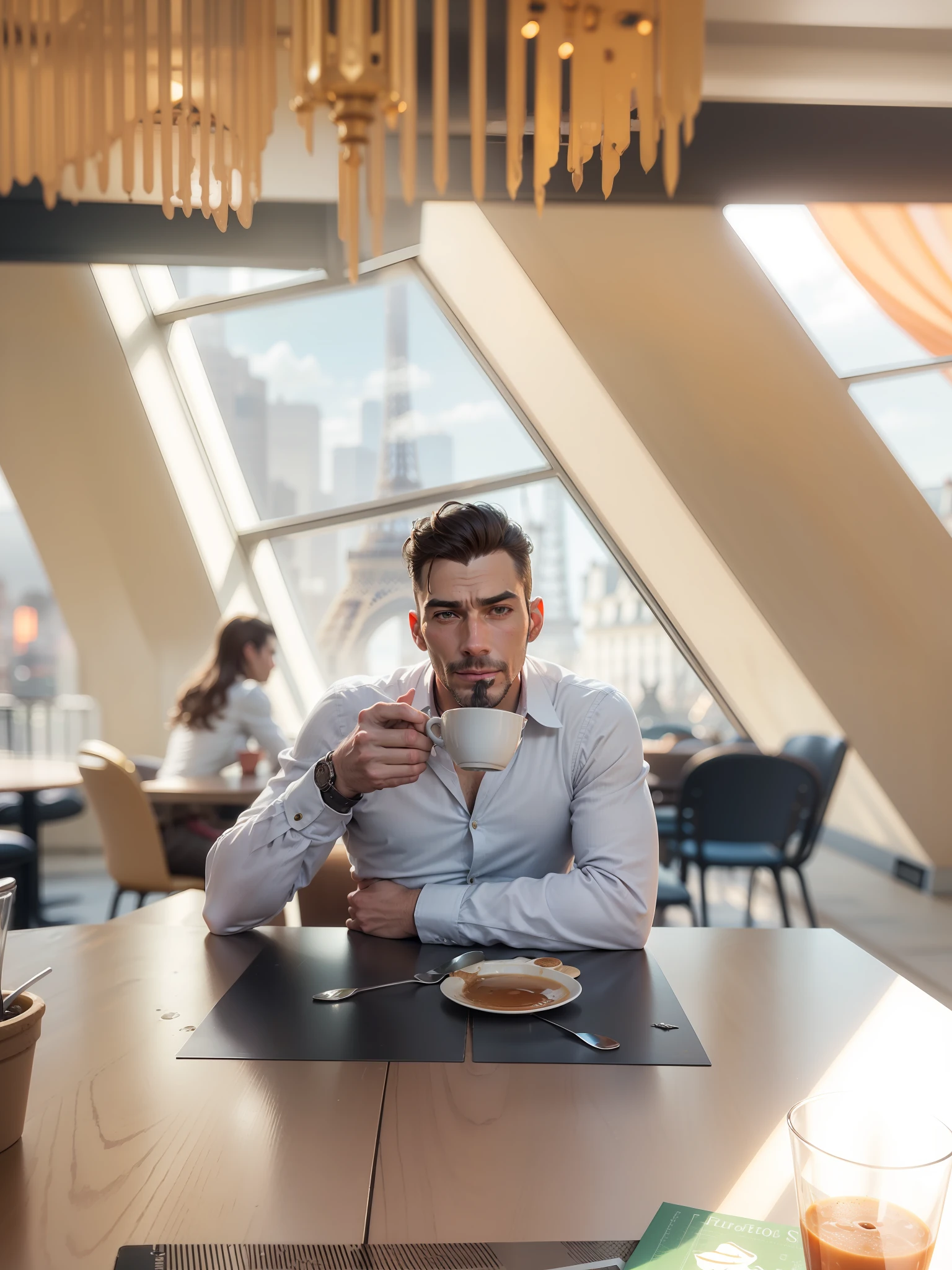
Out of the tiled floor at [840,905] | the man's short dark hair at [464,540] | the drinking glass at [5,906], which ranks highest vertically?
the man's short dark hair at [464,540]

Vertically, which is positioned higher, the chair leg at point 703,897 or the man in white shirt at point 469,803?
the man in white shirt at point 469,803

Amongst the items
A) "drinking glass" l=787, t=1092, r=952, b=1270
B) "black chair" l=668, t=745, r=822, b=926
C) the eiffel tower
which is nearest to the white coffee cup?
"drinking glass" l=787, t=1092, r=952, b=1270

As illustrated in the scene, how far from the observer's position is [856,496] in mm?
4543

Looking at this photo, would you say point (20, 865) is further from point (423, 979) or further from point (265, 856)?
point (423, 979)

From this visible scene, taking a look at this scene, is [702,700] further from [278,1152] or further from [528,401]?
[278,1152]

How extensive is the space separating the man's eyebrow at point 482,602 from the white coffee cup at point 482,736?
31 centimetres

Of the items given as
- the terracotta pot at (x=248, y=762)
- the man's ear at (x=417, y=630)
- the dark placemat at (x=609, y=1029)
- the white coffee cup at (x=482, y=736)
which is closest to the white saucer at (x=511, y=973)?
the dark placemat at (x=609, y=1029)

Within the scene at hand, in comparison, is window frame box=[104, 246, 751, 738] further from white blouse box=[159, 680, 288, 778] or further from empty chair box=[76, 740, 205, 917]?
empty chair box=[76, 740, 205, 917]

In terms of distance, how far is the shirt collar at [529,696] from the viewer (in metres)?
1.72

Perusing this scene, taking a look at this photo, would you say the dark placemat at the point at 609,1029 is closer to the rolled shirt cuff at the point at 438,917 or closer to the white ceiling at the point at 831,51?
the rolled shirt cuff at the point at 438,917

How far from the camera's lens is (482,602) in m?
1.68

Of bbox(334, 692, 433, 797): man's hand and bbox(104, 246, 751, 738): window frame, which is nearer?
bbox(334, 692, 433, 797): man's hand

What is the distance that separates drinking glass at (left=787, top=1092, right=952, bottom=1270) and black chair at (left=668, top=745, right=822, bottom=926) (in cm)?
315

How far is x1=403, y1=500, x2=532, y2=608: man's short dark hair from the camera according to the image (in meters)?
1.70
